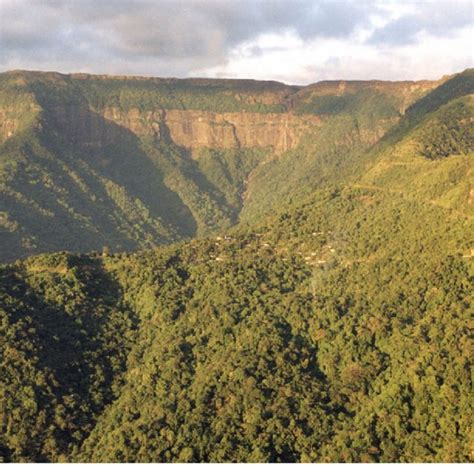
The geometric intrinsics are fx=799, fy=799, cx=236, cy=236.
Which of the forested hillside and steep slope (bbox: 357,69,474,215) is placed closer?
the forested hillside

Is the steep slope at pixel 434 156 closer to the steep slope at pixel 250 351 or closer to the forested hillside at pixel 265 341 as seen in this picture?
the forested hillside at pixel 265 341

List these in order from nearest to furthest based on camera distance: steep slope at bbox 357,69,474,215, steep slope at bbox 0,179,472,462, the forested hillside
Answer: steep slope at bbox 0,179,472,462
the forested hillside
steep slope at bbox 357,69,474,215

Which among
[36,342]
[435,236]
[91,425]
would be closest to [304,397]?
[91,425]

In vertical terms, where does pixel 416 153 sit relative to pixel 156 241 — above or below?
above

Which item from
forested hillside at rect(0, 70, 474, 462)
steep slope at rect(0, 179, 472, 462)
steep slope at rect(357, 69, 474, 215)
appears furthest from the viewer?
steep slope at rect(357, 69, 474, 215)

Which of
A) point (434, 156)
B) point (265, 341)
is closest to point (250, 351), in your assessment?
point (265, 341)

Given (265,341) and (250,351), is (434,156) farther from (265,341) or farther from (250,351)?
(250,351)

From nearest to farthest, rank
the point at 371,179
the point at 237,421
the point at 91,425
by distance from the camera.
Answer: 1. the point at 237,421
2. the point at 91,425
3. the point at 371,179

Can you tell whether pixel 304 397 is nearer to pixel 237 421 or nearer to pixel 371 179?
pixel 237 421

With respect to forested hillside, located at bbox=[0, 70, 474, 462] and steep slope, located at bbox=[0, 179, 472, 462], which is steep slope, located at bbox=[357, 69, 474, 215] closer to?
forested hillside, located at bbox=[0, 70, 474, 462]

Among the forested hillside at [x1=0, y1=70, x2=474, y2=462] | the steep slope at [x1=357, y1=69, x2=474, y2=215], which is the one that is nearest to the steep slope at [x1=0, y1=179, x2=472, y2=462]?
the forested hillside at [x1=0, y1=70, x2=474, y2=462]

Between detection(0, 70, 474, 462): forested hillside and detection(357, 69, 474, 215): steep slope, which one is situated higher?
detection(357, 69, 474, 215): steep slope
